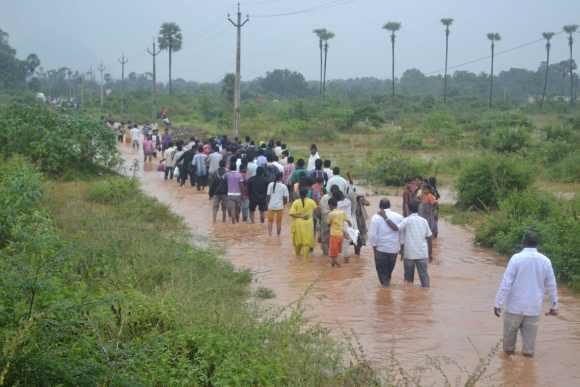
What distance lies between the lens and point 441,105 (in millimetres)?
69625

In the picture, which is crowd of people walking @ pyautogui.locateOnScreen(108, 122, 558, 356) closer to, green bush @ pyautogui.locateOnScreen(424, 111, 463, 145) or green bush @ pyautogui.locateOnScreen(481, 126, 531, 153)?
green bush @ pyautogui.locateOnScreen(481, 126, 531, 153)

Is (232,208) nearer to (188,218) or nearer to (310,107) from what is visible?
(188,218)

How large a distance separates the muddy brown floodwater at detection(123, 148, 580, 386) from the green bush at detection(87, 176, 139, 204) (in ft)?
8.12

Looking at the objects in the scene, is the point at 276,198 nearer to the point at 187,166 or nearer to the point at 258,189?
the point at 258,189

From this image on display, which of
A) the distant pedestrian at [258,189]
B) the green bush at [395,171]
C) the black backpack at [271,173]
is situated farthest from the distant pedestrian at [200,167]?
the green bush at [395,171]

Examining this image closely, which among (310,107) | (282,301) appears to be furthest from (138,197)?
(310,107)

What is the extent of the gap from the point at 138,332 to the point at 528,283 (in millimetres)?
4029

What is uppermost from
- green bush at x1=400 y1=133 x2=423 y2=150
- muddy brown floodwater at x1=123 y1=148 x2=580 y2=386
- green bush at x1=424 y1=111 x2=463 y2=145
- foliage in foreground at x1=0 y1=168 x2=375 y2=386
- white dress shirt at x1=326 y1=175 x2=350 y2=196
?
green bush at x1=424 y1=111 x2=463 y2=145

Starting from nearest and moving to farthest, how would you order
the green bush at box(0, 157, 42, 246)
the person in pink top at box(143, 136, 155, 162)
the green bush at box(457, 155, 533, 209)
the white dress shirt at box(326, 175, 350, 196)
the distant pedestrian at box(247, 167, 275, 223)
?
the green bush at box(0, 157, 42, 246)
the white dress shirt at box(326, 175, 350, 196)
the distant pedestrian at box(247, 167, 275, 223)
the green bush at box(457, 155, 533, 209)
the person in pink top at box(143, 136, 155, 162)

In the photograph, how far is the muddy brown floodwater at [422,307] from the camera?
333 inches

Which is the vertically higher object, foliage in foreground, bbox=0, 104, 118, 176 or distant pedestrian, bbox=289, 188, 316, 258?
foliage in foreground, bbox=0, 104, 118, 176

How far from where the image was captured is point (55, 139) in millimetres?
22859

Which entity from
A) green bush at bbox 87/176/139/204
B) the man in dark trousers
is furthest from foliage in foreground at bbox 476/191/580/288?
the man in dark trousers

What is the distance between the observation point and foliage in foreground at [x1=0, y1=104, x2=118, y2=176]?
22.7 m
